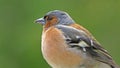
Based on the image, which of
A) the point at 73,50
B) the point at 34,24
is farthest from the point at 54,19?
the point at 34,24

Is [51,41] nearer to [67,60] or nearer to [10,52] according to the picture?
[67,60]

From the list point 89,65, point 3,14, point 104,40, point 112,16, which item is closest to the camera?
point 89,65

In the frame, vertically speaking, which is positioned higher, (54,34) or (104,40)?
(54,34)

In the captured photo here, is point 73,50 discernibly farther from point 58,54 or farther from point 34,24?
point 34,24

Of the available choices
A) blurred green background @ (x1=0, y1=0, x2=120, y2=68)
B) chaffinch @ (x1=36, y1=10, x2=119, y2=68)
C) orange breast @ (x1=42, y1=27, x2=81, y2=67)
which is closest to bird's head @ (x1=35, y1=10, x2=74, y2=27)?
chaffinch @ (x1=36, y1=10, x2=119, y2=68)

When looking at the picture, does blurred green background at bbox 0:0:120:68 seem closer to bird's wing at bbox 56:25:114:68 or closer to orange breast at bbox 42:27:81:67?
bird's wing at bbox 56:25:114:68

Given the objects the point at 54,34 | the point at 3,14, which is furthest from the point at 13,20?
the point at 54,34
